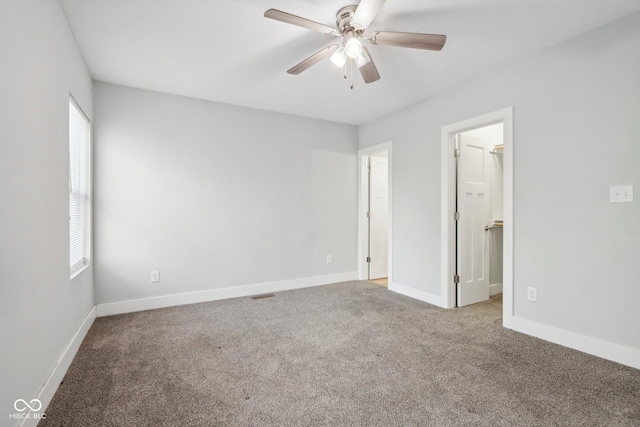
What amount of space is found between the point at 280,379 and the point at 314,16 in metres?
2.45

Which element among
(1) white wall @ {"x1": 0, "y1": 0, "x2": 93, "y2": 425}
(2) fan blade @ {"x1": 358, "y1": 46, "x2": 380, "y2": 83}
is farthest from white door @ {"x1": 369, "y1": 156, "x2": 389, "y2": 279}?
(1) white wall @ {"x1": 0, "y1": 0, "x2": 93, "y2": 425}

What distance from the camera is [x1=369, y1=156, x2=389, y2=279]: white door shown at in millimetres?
4828

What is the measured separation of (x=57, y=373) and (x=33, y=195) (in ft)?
3.69

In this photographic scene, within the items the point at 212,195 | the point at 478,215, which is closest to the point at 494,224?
the point at 478,215

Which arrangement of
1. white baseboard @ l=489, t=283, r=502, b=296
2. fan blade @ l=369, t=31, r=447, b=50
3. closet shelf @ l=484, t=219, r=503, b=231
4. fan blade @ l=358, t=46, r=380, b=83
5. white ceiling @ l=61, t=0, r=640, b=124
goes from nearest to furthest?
fan blade @ l=369, t=31, r=447, b=50
white ceiling @ l=61, t=0, r=640, b=124
fan blade @ l=358, t=46, r=380, b=83
closet shelf @ l=484, t=219, r=503, b=231
white baseboard @ l=489, t=283, r=502, b=296

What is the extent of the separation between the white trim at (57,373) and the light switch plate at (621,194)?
370 centimetres

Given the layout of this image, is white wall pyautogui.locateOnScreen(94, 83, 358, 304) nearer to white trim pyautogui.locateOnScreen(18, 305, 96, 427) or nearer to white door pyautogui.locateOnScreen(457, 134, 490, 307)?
white trim pyautogui.locateOnScreen(18, 305, 96, 427)

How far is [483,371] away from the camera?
2047 mm

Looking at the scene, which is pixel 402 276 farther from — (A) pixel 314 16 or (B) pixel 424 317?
(A) pixel 314 16

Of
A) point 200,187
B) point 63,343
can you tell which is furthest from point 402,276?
point 63,343

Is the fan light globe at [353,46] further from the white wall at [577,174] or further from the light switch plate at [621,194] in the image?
the light switch plate at [621,194]

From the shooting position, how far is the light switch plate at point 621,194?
2090 mm

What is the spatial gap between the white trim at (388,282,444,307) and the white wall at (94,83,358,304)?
0.86 meters

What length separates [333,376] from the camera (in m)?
1.99
